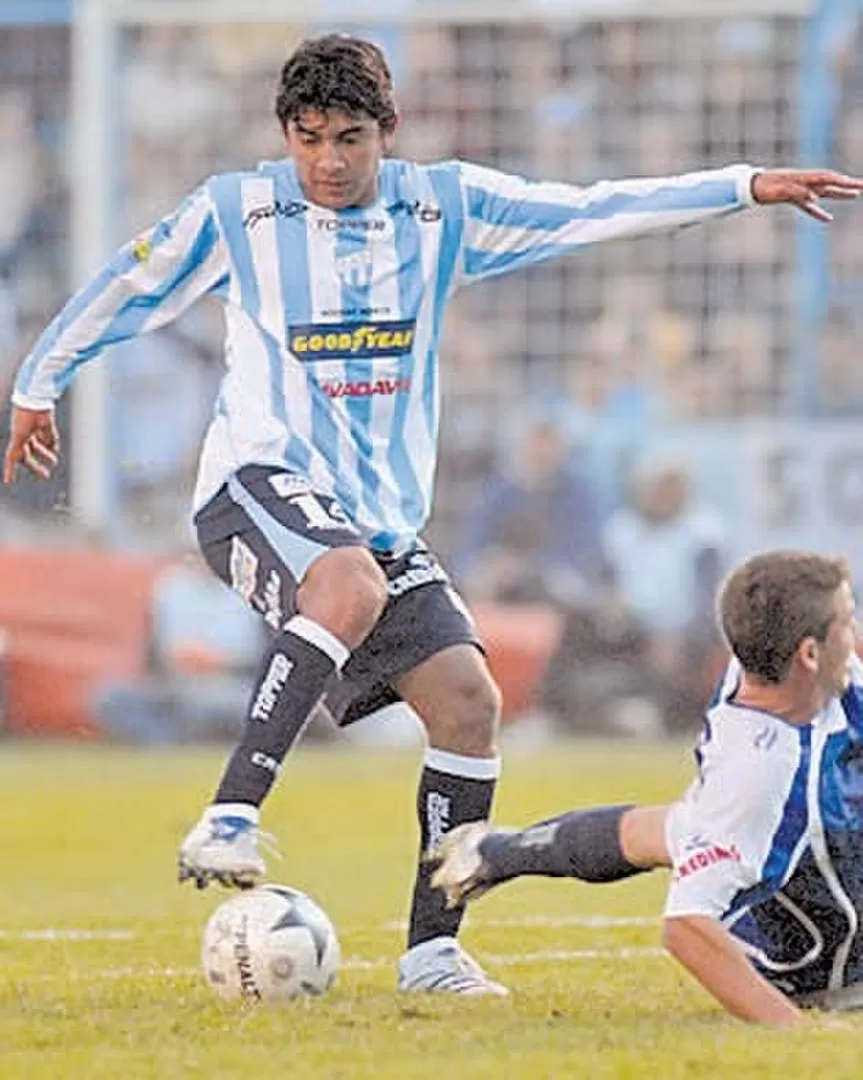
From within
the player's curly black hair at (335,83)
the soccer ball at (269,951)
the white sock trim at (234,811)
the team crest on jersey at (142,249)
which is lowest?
the soccer ball at (269,951)

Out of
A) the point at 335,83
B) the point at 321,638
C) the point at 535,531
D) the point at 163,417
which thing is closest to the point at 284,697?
the point at 321,638

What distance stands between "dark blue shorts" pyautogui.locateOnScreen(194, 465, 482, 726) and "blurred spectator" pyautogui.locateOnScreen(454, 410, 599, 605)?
1178 cm

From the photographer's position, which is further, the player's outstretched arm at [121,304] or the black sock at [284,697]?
the player's outstretched arm at [121,304]

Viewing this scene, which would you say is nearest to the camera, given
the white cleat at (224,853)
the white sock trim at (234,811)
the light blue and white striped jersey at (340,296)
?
the white cleat at (224,853)

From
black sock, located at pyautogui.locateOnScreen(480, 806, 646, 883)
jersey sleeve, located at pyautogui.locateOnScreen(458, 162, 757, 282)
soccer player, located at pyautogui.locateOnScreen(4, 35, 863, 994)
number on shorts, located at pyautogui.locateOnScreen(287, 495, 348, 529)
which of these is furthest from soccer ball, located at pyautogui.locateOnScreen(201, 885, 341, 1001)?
jersey sleeve, located at pyautogui.locateOnScreen(458, 162, 757, 282)

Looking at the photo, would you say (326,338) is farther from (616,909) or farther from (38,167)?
(38,167)

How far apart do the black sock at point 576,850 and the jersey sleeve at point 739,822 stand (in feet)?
0.66

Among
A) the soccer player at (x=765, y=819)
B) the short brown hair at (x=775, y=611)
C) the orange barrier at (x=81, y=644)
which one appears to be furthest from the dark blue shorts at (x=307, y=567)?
the orange barrier at (x=81, y=644)

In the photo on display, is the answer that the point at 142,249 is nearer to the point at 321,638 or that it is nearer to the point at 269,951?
the point at 321,638

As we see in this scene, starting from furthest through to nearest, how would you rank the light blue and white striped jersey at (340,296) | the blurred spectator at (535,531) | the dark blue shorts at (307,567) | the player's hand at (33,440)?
the blurred spectator at (535,531), the player's hand at (33,440), the light blue and white striped jersey at (340,296), the dark blue shorts at (307,567)

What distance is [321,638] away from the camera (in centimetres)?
674

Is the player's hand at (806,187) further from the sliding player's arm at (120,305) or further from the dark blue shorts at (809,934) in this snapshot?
the dark blue shorts at (809,934)

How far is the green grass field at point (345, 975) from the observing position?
18.5 ft

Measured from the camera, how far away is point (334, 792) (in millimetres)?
15477
